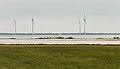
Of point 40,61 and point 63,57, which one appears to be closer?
point 40,61

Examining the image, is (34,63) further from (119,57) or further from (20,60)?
(119,57)

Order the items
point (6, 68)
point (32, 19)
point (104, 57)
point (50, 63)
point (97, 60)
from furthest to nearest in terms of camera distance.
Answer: point (32, 19) < point (104, 57) < point (97, 60) < point (50, 63) < point (6, 68)

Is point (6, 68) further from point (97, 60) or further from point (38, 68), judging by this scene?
point (97, 60)

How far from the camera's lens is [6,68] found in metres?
32.9

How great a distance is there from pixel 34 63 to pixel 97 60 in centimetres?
713

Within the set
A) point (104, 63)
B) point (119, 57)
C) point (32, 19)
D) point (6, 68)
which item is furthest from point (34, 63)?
point (32, 19)

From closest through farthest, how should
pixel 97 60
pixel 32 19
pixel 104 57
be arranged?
pixel 97 60 → pixel 104 57 → pixel 32 19

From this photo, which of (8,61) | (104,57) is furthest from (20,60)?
(104,57)

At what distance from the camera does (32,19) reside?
11712 cm

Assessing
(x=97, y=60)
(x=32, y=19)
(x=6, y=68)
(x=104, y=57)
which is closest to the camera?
(x=6, y=68)

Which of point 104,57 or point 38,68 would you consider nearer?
point 38,68

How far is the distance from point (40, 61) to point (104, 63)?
6670 millimetres

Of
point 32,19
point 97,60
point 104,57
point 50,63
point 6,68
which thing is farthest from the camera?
point 32,19

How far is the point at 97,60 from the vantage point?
127ft
